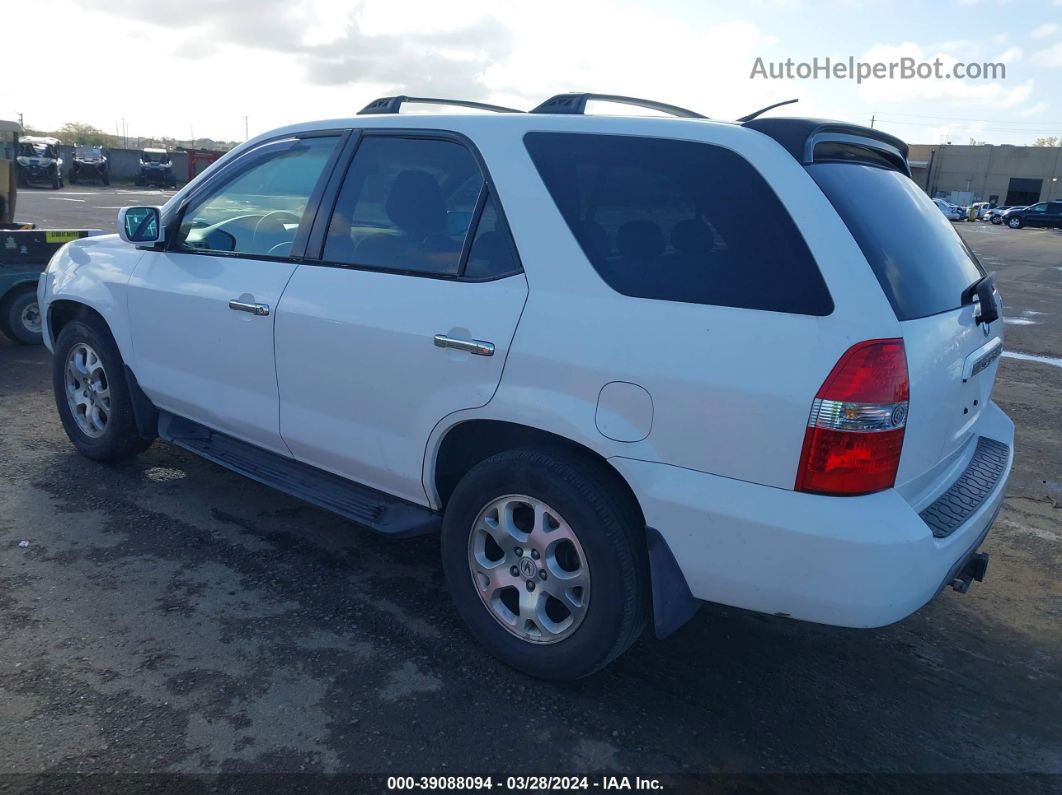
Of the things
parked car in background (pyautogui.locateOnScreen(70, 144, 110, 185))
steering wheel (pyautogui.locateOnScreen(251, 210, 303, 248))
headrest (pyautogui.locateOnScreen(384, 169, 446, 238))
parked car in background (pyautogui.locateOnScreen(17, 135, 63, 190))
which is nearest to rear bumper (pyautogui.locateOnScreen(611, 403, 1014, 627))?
headrest (pyautogui.locateOnScreen(384, 169, 446, 238))

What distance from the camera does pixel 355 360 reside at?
3.37 m

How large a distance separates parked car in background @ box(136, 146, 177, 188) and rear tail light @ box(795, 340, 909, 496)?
4067cm

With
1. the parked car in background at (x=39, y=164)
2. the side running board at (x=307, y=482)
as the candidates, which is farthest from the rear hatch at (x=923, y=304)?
the parked car in background at (x=39, y=164)

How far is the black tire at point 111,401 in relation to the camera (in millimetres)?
4637

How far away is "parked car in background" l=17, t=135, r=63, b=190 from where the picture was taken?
3014cm

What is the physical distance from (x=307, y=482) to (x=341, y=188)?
1.27 meters

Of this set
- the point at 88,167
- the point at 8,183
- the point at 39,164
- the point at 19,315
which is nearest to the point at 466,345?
the point at 19,315

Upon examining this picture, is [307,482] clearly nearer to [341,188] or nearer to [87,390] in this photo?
[341,188]

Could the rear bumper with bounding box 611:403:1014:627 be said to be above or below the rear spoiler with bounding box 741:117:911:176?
below

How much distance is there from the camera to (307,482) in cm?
379

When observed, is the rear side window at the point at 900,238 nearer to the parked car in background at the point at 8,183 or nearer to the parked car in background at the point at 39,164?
the parked car in background at the point at 8,183

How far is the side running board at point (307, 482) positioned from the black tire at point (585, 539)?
0.37 m

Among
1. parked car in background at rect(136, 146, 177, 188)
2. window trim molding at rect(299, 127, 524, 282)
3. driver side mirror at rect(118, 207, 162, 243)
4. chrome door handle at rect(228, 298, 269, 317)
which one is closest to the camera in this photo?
window trim molding at rect(299, 127, 524, 282)

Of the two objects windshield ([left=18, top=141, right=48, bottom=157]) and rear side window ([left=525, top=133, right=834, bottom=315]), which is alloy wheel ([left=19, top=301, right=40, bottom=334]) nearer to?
rear side window ([left=525, top=133, right=834, bottom=315])
